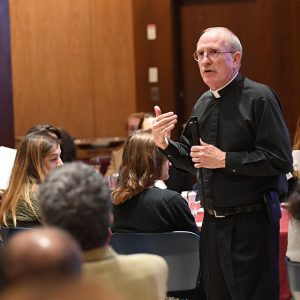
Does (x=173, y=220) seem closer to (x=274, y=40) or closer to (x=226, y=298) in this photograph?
(x=226, y=298)

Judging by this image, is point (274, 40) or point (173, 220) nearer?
point (173, 220)

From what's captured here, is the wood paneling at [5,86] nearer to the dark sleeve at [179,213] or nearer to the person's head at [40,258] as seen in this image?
the dark sleeve at [179,213]

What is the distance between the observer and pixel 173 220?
3.68 metres

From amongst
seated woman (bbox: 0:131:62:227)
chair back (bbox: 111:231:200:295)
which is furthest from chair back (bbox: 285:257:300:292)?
seated woman (bbox: 0:131:62:227)

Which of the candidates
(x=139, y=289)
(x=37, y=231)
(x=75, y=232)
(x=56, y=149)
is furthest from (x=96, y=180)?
(x=56, y=149)

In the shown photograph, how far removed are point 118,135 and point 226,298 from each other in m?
5.62

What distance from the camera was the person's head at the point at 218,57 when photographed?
10.9 ft

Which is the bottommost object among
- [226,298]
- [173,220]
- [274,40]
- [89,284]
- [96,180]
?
[226,298]

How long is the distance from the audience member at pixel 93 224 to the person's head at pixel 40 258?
40cm

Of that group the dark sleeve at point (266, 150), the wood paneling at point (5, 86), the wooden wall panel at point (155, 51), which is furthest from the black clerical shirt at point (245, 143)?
the wooden wall panel at point (155, 51)

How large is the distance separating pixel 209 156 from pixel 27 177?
1.14m

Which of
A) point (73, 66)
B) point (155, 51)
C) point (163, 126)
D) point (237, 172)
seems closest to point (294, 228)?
point (237, 172)

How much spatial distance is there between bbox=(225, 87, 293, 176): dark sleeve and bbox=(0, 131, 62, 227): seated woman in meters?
1.13

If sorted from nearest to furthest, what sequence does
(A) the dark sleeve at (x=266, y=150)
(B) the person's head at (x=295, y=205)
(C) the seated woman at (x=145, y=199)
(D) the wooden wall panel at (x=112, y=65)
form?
(B) the person's head at (x=295, y=205), (A) the dark sleeve at (x=266, y=150), (C) the seated woman at (x=145, y=199), (D) the wooden wall panel at (x=112, y=65)
